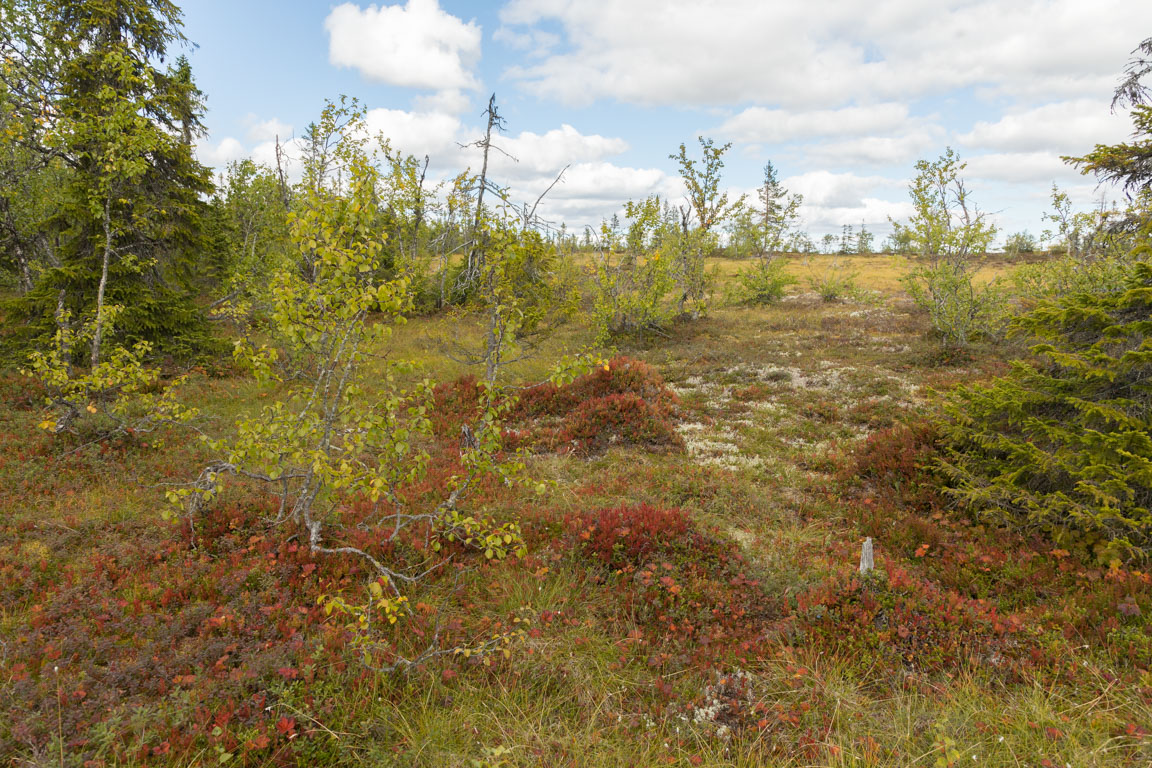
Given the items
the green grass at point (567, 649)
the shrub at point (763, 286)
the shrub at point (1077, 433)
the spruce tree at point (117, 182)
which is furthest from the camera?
the shrub at point (763, 286)

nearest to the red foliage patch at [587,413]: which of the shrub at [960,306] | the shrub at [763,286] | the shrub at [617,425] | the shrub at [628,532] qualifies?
the shrub at [617,425]

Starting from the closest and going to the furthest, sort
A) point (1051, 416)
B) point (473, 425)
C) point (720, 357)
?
point (1051, 416), point (473, 425), point (720, 357)

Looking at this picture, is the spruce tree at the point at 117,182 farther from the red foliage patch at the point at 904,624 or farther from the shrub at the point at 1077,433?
the shrub at the point at 1077,433

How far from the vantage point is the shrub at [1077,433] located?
6047 millimetres

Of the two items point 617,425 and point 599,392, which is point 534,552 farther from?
point 599,392

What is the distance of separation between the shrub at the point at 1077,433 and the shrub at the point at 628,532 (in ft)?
14.3

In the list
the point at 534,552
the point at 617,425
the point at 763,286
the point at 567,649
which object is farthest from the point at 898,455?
the point at 763,286

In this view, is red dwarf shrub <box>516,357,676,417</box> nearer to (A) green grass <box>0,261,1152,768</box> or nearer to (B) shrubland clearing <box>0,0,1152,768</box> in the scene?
(B) shrubland clearing <box>0,0,1152,768</box>

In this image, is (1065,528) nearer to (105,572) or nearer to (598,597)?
(598,597)

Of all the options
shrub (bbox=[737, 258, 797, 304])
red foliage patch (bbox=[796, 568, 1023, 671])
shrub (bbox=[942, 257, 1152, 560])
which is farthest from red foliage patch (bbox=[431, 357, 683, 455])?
shrub (bbox=[737, 258, 797, 304])

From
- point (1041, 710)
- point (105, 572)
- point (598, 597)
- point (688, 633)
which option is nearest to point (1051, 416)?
point (1041, 710)

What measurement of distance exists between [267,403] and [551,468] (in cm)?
863

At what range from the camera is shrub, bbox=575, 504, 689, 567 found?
684 centimetres

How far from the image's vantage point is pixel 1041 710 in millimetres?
4008
